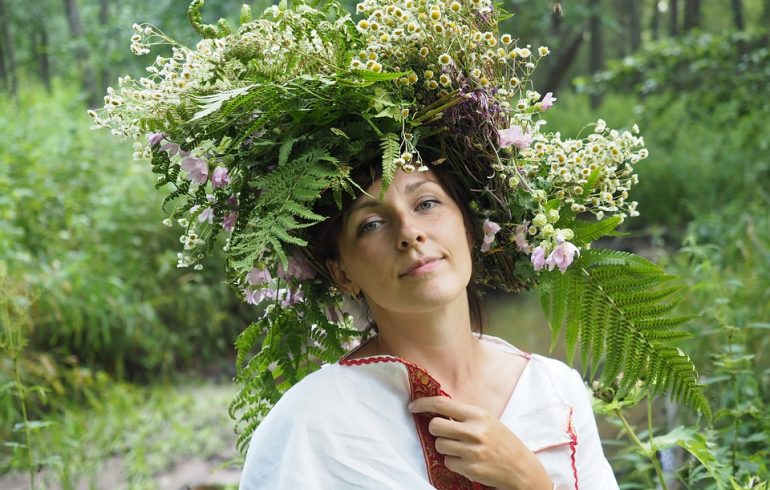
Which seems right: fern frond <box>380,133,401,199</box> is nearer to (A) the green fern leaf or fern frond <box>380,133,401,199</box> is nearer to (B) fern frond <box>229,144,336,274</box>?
(B) fern frond <box>229,144,336,274</box>

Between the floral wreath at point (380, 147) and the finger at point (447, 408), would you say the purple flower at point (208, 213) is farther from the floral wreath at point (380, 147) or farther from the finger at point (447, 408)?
the finger at point (447, 408)

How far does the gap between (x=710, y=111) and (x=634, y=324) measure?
4.78 metres

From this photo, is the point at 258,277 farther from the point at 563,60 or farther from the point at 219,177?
the point at 563,60

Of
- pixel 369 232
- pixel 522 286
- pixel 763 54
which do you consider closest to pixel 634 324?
pixel 522 286

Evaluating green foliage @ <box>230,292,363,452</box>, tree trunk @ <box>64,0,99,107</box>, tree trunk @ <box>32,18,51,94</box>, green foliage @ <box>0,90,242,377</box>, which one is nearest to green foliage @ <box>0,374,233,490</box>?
green foliage @ <box>0,90,242,377</box>

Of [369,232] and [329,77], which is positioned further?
[369,232]

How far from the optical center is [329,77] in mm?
1971

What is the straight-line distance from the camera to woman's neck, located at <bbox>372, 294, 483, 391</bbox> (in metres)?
2.22

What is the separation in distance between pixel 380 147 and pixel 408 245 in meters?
0.25

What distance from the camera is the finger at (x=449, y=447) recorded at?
2.01 meters

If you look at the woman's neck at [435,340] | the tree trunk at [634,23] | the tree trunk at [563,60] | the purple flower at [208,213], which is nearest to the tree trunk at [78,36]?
the tree trunk at [563,60]

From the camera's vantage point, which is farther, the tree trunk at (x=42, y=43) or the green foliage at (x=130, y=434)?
the tree trunk at (x=42, y=43)

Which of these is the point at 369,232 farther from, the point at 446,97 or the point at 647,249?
the point at 647,249

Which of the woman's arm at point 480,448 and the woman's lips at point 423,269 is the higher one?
the woman's lips at point 423,269
